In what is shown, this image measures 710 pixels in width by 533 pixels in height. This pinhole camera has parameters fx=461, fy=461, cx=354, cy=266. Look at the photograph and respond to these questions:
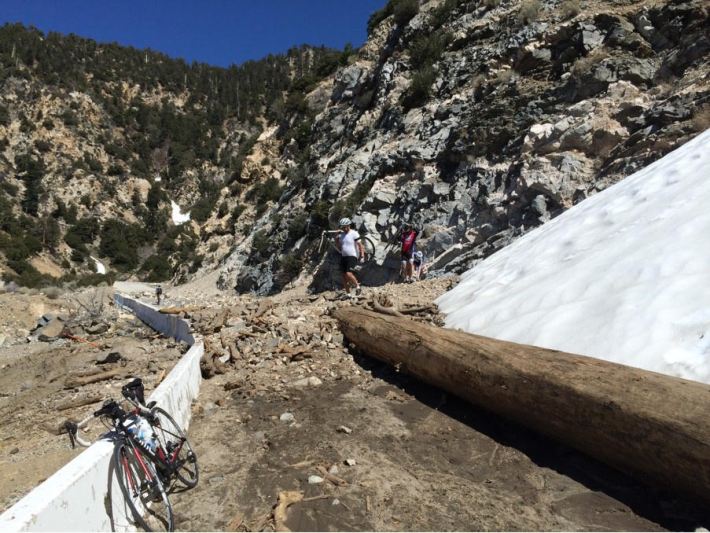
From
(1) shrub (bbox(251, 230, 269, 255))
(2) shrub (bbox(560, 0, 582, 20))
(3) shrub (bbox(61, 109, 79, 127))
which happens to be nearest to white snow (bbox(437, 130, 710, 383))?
(2) shrub (bbox(560, 0, 582, 20))

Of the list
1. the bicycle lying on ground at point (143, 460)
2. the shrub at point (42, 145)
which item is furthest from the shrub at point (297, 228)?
the shrub at point (42, 145)

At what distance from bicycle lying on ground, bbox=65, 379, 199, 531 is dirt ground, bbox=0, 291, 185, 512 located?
64.6 inches

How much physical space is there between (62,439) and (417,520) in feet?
15.6

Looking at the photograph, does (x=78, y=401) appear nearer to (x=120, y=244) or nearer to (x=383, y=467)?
(x=383, y=467)

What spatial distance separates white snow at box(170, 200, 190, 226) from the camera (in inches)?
2533

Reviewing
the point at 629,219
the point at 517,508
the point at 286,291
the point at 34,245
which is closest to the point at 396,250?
the point at 286,291

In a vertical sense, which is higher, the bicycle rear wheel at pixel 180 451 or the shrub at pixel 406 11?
the shrub at pixel 406 11

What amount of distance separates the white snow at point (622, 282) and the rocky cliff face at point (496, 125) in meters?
3.89

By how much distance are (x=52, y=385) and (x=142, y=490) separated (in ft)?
20.8

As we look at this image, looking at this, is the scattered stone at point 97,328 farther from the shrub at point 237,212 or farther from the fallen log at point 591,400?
the shrub at point 237,212

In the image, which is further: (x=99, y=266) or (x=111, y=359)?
(x=99, y=266)

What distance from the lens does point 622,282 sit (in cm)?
487

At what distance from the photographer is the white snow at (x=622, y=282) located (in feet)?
12.8

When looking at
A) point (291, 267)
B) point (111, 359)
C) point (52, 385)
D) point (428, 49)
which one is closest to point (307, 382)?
point (111, 359)
